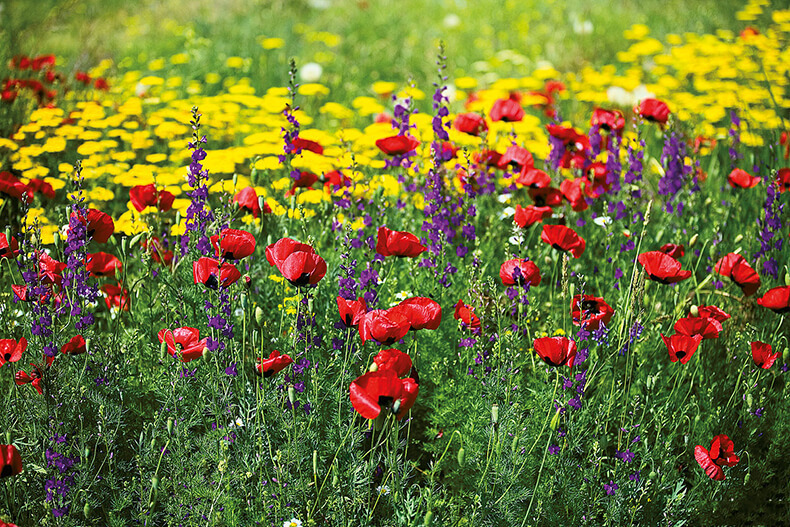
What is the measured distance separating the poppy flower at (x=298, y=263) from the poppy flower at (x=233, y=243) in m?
0.11

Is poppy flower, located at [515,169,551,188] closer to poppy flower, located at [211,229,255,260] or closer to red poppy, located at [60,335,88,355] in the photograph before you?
poppy flower, located at [211,229,255,260]

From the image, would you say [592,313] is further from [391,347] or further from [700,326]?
[391,347]

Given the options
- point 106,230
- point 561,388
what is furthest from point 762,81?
point 106,230

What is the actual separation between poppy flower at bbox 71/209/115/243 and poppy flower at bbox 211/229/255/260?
416 millimetres

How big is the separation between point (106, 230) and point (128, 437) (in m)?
0.63

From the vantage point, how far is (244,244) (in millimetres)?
1801

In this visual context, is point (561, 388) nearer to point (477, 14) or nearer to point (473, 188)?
point (473, 188)

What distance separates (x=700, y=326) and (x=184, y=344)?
4.58 ft

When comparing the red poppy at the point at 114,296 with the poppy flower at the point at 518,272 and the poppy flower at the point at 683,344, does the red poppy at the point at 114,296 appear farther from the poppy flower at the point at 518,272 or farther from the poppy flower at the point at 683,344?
the poppy flower at the point at 683,344

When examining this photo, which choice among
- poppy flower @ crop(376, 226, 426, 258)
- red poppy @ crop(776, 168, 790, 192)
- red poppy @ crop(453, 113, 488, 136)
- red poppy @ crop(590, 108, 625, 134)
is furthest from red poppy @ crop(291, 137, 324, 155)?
red poppy @ crop(776, 168, 790, 192)

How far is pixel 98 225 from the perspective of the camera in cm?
199

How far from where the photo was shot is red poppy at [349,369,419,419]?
1.42 meters

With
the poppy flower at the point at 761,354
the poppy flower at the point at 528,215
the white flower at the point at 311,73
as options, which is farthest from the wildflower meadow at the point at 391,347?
the white flower at the point at 311,73

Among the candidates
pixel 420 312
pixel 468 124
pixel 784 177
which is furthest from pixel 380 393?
pixel 784 177
